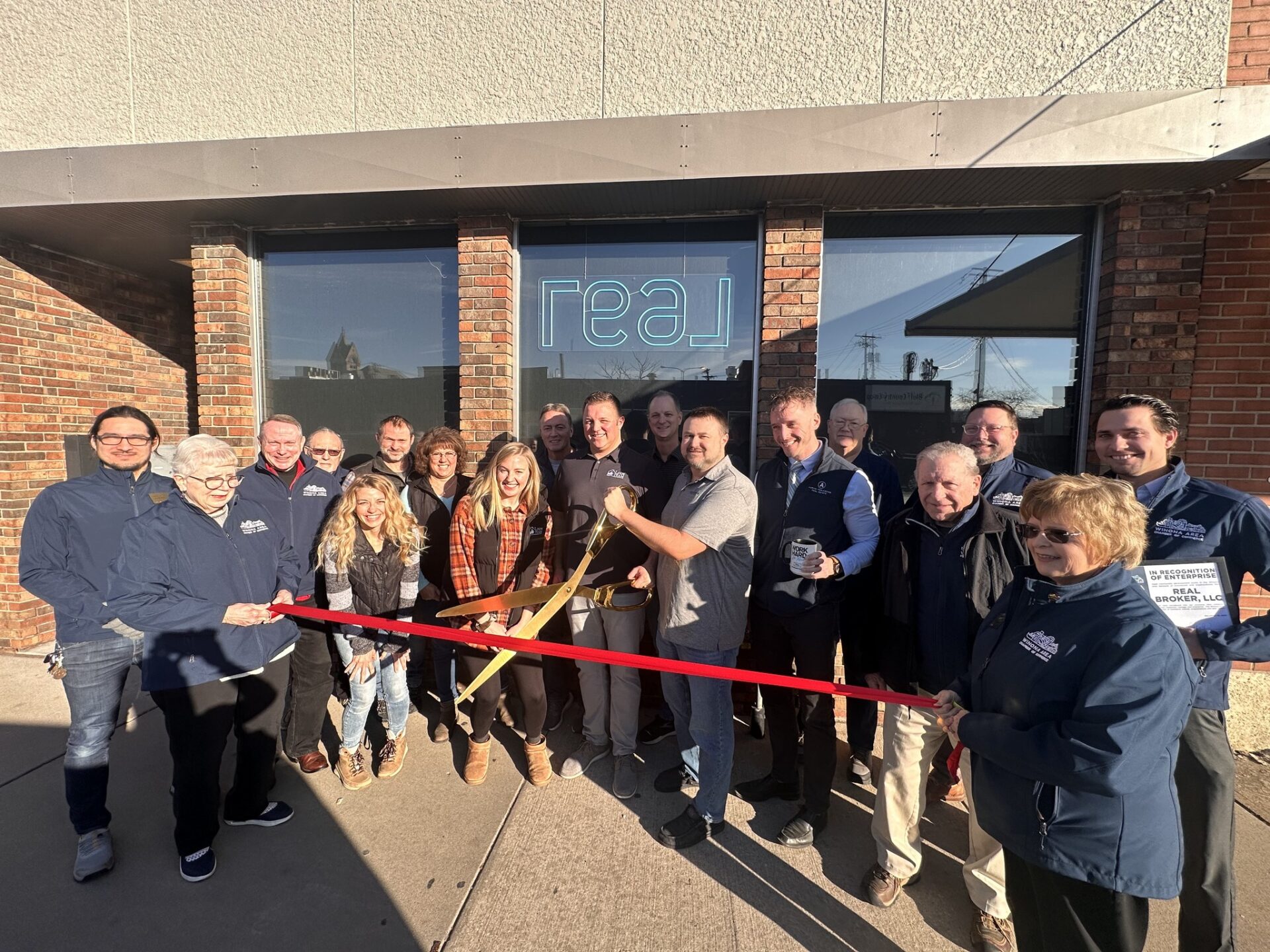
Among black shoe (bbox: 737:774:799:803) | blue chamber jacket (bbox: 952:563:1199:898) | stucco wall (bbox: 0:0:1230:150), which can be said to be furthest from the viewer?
stucco wall (bbox: 0:0:1230:150)

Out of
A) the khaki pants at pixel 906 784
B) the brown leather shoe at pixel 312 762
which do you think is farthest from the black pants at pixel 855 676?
the brown leather shoe at pixel 312 762

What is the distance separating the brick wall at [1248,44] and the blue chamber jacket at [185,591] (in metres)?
5.99

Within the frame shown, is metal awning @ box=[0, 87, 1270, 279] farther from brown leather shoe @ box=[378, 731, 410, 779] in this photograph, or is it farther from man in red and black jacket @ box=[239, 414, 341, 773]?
brown leather shoe @ box=[378, 731, 410, 779]

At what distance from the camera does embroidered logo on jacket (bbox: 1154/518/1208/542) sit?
2.15 m

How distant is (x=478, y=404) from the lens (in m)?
4.46

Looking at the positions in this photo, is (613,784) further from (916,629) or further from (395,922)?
(916,629)

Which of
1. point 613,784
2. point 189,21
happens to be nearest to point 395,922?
point 613,784

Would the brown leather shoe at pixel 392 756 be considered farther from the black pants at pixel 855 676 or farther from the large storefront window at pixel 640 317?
the black pants at pixel 855 676

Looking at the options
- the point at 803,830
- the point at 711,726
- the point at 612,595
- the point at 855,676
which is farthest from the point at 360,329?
the point at 803,830

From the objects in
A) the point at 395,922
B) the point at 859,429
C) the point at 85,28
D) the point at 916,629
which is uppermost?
the point at 85,28

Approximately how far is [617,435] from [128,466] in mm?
2416

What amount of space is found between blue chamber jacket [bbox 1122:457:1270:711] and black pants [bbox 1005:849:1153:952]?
3.26 feet

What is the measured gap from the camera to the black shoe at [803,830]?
2.85 m

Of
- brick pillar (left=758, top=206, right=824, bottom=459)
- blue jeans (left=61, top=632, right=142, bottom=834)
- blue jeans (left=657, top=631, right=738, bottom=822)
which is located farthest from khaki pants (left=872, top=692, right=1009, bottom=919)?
blue jeans (left=61, top=632, right=142, bottom=834)
